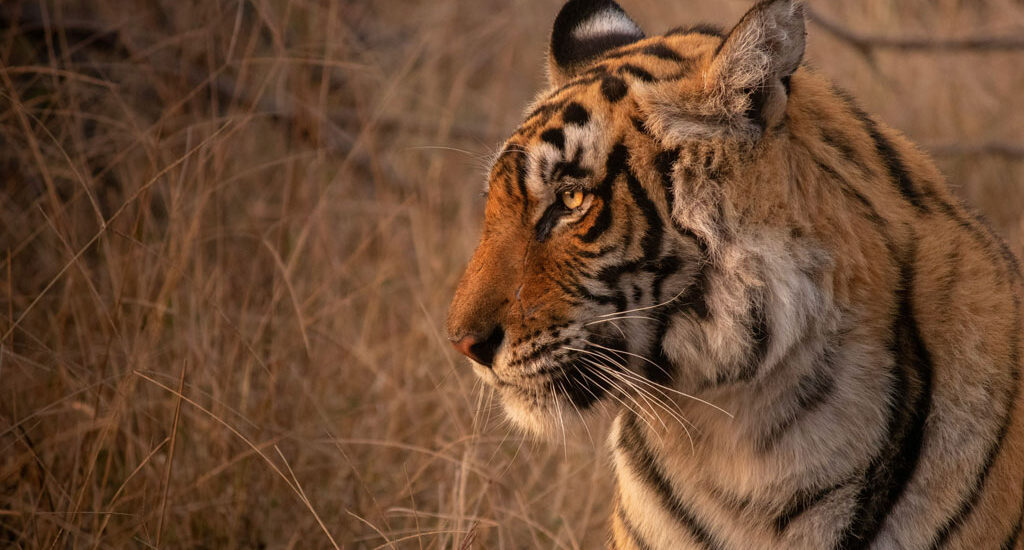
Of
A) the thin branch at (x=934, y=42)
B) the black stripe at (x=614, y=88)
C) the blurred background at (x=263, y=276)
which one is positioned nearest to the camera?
the black stripe at (x=614, y=88)

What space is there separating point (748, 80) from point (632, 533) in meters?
1.01

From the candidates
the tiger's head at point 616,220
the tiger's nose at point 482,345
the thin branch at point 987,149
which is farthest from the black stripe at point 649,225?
the thin branch at point 987,149

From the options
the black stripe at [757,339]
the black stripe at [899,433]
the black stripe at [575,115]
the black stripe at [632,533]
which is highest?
the black stripe at [575,115]

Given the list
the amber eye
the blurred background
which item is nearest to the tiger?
the amber eye

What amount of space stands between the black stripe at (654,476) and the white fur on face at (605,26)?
37.6 inches

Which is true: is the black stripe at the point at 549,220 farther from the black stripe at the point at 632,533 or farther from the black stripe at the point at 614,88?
the black stripe at the point at 632,533

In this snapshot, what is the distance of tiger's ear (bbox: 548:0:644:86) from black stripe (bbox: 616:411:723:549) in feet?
2.77

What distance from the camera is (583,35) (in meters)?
2.37

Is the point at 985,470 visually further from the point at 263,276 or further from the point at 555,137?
the point at 263,276

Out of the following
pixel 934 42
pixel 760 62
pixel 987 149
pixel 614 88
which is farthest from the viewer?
pixel 987 149

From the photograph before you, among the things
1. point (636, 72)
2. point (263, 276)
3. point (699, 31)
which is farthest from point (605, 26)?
point (263, 276)

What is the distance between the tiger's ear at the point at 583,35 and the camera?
90.7 inches

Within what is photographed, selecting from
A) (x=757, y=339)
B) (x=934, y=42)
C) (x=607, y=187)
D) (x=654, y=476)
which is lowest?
(x=654, y=476)

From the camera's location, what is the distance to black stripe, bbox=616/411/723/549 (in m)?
1.95
